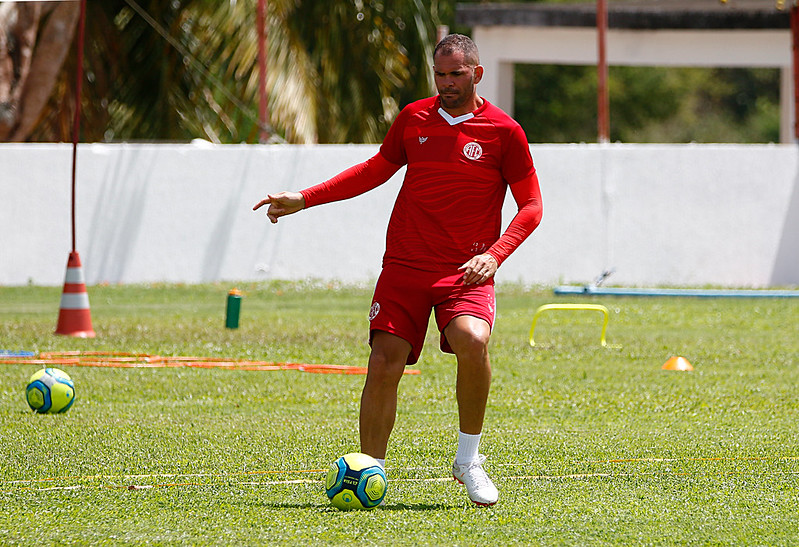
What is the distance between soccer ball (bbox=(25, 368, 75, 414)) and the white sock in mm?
3468

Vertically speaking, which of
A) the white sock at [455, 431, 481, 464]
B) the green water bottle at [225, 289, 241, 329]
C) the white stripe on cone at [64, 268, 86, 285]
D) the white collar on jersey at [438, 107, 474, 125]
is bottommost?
the green water bottle at [225, 289, 241, 329]

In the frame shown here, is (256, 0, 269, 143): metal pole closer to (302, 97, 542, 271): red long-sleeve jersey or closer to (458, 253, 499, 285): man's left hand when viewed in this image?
(302, 97, 542, 271): red long-sleeve jersey

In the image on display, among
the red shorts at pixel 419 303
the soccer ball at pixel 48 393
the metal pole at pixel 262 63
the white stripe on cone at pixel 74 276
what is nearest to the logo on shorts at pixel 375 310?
the red shorts at pixel 419 303

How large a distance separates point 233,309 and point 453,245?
24.8 feet

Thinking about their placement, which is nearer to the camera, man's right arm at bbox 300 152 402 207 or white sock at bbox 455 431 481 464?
white sock at bbox 455 431 481 464

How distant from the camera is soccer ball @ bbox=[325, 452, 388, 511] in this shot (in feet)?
17.6

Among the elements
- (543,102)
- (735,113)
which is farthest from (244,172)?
(735,113)

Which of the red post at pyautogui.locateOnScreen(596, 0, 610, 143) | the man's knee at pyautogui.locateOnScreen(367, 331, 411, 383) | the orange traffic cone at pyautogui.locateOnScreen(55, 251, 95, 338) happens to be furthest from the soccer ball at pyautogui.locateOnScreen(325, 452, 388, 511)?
the red post at pyautogui.locateOnScreen(596, 0, 610, 143)

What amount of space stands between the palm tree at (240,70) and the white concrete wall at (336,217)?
3.58m

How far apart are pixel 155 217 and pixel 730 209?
8546 millimetres

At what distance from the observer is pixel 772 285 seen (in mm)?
19203

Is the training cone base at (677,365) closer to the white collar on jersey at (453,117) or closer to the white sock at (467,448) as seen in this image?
the white sock at (467,448)

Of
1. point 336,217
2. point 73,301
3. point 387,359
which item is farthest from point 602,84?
point 387,359

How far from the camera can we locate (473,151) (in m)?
5.69
